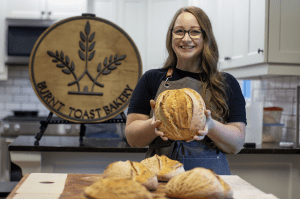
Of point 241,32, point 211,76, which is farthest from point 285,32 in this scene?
point 211,76

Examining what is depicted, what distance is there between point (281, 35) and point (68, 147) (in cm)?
143

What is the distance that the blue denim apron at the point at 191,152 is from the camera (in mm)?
1326

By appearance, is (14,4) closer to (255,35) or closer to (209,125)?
(255,35)

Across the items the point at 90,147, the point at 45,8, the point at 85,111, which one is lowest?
the point at 90,147

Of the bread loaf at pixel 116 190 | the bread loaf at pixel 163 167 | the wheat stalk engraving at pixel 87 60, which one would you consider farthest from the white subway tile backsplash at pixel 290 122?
the bread loaf at pixel 116 190

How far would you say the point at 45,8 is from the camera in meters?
3.70

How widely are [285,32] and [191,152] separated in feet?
3.63

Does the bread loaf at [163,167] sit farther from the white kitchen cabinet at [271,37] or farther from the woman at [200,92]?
the white kitchen cabinet at [271,37]

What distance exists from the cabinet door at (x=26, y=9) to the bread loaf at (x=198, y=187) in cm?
326

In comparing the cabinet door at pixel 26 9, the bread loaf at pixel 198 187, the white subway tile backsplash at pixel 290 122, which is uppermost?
the cabinet door at pixel 26 9

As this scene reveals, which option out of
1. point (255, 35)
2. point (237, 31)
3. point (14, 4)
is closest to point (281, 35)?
point (255, 35)

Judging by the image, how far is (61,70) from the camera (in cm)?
213

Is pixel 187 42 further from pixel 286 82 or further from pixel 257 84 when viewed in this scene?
pixel 257 84

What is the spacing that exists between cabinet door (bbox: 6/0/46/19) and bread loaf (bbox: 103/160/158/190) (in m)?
3.09
